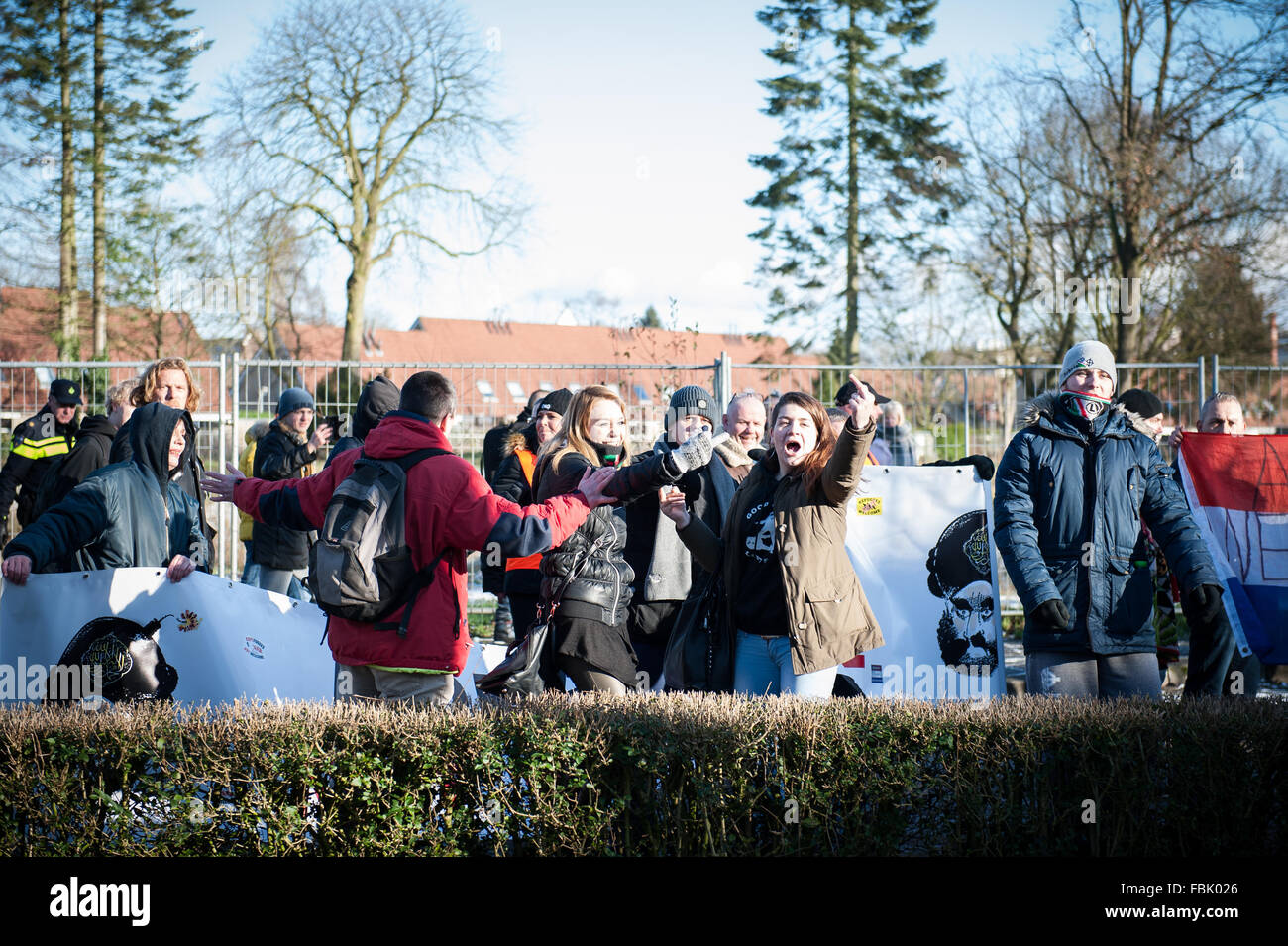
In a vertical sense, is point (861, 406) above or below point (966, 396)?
below

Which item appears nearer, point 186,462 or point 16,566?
point 16,566

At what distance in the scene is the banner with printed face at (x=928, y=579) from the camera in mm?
6430

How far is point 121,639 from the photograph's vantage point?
5363mm

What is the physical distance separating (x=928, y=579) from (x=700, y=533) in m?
2.06

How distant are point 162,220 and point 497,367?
16.2 m

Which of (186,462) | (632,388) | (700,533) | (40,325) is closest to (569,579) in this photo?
(700,533)

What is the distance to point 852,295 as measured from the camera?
25844 mm

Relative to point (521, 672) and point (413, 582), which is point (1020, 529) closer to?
point (521, 672)

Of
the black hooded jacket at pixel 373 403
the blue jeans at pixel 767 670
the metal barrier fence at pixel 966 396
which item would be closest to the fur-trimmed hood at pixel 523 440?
the black hooded jacket at pixel 373 403

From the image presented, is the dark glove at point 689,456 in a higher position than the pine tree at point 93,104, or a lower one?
lower

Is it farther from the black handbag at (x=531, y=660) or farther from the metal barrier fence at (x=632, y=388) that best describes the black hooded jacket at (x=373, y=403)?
the metal barrier fence at (x=632, y=388)

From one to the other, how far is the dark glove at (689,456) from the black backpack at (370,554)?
94 centimetres

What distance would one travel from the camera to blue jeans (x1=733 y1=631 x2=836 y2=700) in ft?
15.4
